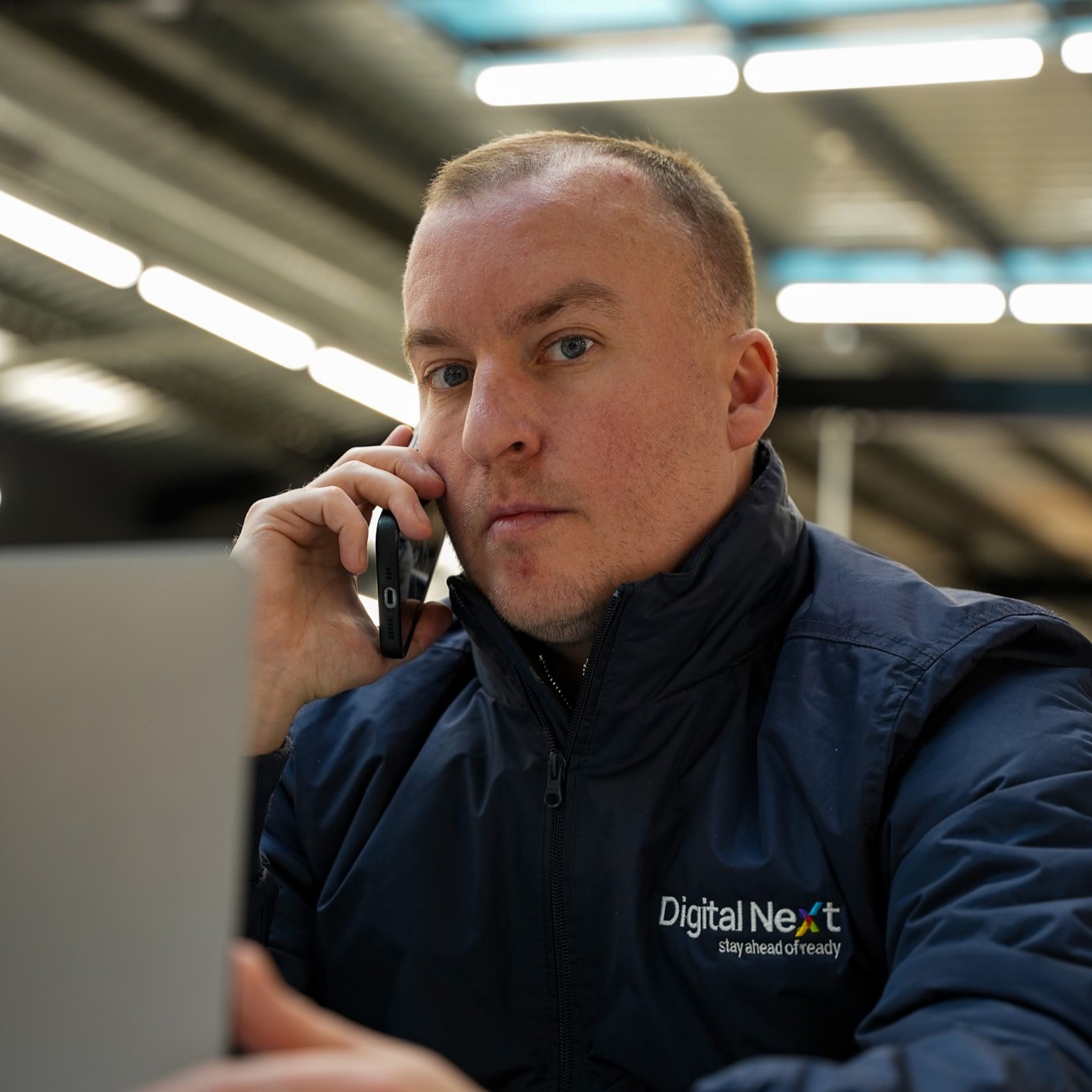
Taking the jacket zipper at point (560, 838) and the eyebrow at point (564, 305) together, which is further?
the eyebrow at point (564, 305)

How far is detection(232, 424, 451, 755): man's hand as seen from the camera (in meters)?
1.75

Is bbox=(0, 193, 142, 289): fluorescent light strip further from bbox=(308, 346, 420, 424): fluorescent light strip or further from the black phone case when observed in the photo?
the black phone case

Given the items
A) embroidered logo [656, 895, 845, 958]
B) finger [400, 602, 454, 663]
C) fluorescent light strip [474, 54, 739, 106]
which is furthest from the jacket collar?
fluorescent light strip [474, 54, 739, 106]

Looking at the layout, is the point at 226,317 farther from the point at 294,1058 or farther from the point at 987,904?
the point at 294,1058

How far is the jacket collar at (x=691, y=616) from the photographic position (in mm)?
1606

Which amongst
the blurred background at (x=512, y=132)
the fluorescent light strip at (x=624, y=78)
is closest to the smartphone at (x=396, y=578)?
the blurred background at (x=512, y=132)

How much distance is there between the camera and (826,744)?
1508 millimetres

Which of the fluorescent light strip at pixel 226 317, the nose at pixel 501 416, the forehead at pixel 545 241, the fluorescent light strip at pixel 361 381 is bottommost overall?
the nose at pixel 501 416

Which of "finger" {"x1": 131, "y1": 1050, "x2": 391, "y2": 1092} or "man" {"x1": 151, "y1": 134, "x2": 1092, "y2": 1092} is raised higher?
"man" {"x1": 151, "y1": 134, "x2": 1092, "y2": 1092}

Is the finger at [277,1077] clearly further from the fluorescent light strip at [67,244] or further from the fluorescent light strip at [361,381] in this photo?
the fluorescent light strip at [361,381]

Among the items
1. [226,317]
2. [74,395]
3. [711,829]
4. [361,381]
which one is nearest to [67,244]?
[226,317]

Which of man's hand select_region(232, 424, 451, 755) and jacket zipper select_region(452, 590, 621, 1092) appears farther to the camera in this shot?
man's hand select_region(232, 424, 451, 755)

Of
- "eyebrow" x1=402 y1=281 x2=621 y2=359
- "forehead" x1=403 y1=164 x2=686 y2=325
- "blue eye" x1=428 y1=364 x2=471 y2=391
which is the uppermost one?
"forehead" x1=403 y1=164 x2=686 y2=325

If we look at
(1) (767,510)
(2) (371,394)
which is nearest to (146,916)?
(1) (767,510)
